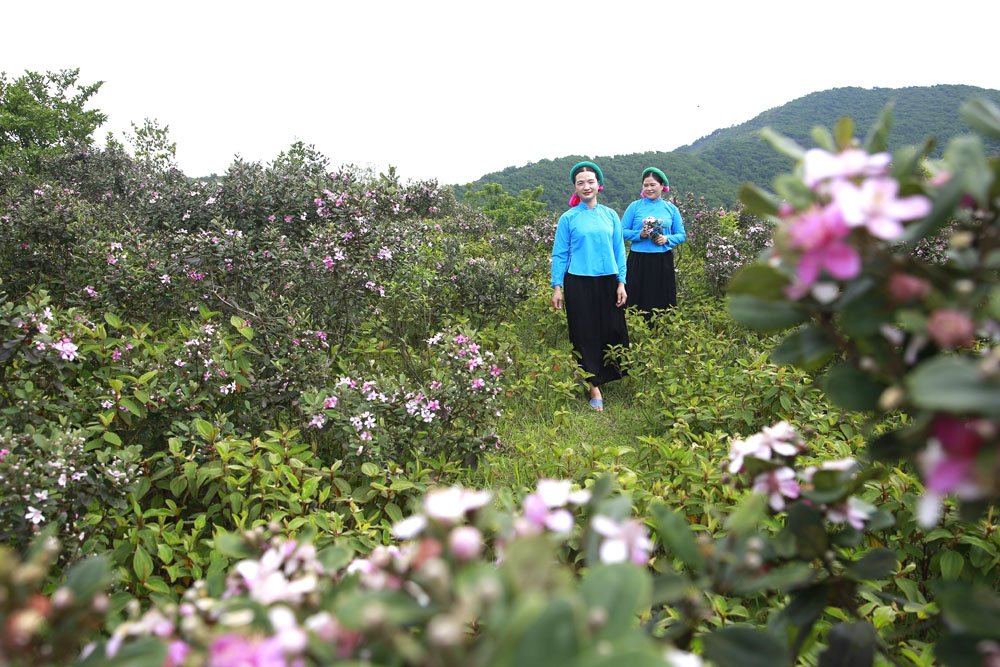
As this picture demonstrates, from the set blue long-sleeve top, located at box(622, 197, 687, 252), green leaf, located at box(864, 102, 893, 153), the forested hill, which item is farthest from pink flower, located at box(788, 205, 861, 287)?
the forested hill

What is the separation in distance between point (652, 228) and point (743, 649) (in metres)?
5.24

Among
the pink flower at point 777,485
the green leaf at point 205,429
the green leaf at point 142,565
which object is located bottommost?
the green leaf at point 142,565

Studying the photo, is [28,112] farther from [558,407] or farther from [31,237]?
[558,407]

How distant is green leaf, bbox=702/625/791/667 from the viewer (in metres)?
0.70

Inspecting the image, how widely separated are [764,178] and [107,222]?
3945cm

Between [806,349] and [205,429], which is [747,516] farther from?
[205,429]

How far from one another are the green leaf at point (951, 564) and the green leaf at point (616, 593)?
5.11 feet

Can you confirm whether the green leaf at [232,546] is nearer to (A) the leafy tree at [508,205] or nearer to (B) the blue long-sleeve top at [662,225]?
(B) the blue long-sleeve top at [662,225]

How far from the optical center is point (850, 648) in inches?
32.2

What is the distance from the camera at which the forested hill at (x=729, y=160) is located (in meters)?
33.7

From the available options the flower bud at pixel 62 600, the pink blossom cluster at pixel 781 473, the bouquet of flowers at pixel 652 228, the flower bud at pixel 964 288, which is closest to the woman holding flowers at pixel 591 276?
the bouquet of flowers at pixel 652 228

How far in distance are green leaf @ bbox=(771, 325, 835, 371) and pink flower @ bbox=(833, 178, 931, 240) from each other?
167mm

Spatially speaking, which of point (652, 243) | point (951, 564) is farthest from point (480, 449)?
point (652, 243)

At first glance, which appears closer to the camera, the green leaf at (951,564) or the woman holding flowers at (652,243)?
the green leaf at (951,564)
